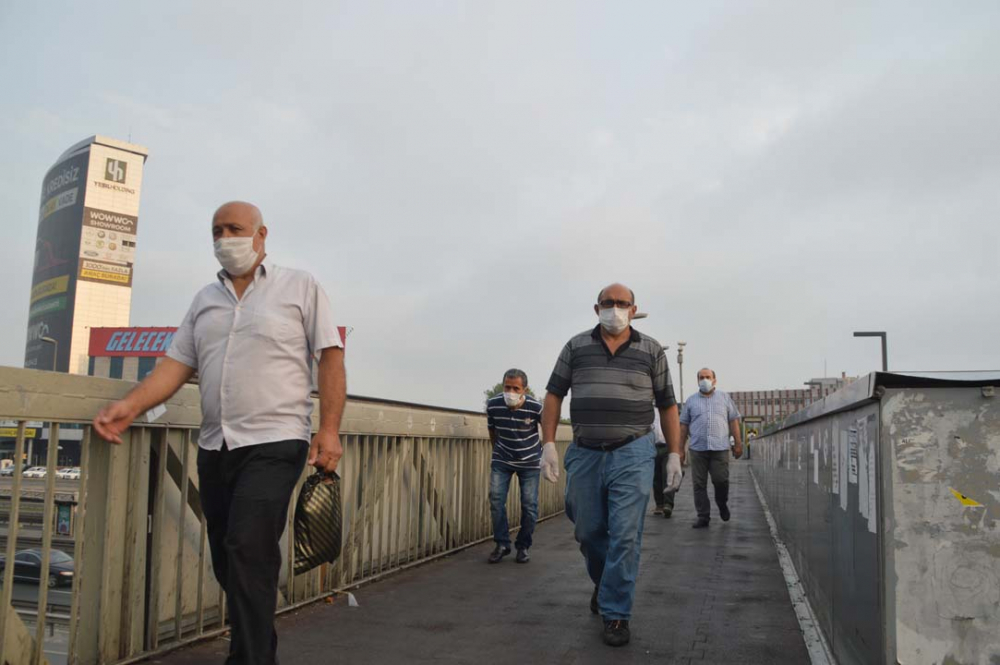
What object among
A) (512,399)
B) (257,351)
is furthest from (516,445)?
(257,351)

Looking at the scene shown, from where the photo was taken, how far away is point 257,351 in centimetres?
341

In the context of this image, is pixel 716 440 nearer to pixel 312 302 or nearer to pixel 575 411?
pixel 575 411

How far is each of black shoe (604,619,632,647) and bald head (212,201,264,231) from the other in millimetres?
2699

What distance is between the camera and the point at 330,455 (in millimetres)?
3371

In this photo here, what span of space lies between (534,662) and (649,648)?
65 centimetres

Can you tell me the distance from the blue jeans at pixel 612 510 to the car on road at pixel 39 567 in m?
2.60

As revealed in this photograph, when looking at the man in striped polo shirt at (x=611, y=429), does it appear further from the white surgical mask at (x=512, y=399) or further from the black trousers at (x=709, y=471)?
the black trousers at (x=709, y=471)

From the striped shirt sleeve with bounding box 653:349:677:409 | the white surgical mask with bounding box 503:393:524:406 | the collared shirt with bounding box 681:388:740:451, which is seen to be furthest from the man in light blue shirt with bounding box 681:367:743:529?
the striped shirt sleeve with bounding box 653:349:677:409

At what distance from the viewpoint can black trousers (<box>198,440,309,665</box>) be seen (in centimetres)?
316

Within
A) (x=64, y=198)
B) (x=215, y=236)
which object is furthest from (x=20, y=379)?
(x=64, y=198)

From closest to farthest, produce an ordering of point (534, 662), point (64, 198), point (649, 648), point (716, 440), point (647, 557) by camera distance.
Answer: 1. point (534, 662)
2. point (649, 648)
3. point (647, 557)
4. point (716, 440)
5. point (64, 198)

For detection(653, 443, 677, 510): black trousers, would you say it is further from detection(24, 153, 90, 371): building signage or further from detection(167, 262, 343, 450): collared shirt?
detection(24, 153, 90, 371): building signage

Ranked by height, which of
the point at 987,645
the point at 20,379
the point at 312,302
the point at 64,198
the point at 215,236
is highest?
the point at 64,198

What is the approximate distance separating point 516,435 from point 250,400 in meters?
4.34
